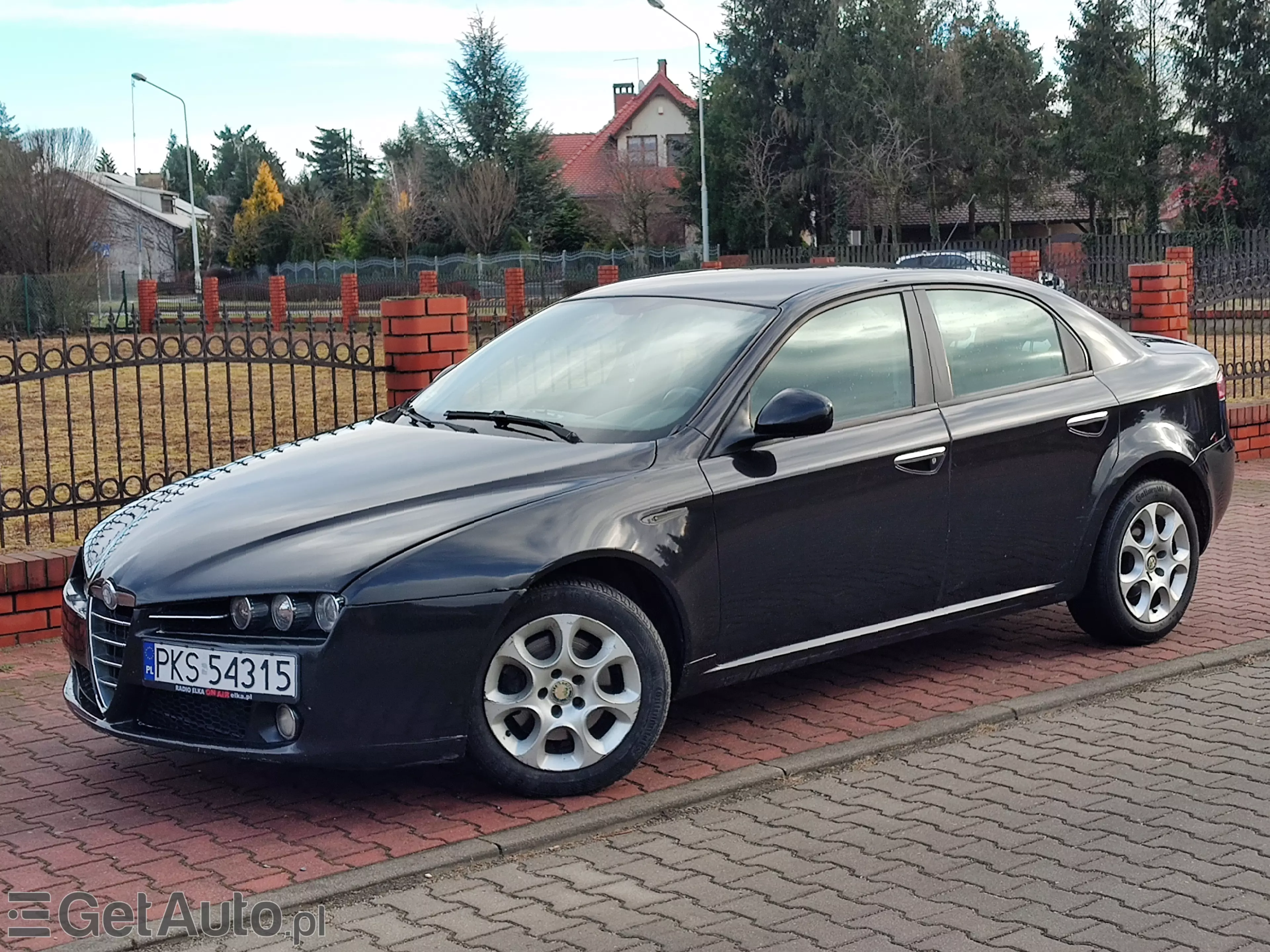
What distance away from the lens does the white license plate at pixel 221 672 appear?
436cm

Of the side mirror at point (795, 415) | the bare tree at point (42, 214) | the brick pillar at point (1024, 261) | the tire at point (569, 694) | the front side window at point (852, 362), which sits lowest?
the tire at point (569, 694)

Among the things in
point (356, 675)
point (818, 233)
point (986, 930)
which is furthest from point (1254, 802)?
point (818, 233)

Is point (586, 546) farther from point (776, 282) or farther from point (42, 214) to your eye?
point (42, 214)

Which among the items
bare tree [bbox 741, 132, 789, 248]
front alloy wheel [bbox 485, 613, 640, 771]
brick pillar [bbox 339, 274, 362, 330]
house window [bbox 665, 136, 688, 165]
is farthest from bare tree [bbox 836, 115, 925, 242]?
front alloy wheel [bbox 485, 613, 640, 771]

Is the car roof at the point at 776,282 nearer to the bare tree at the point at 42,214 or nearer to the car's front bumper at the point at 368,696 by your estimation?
the car's front bumper at the point at 368,696

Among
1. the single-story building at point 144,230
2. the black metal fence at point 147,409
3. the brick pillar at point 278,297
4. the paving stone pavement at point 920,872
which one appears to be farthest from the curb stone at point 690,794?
the single-story building at point 144,230

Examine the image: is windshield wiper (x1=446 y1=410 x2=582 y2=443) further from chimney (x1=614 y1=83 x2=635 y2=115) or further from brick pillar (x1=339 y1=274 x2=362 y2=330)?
chimney (x1=614 y1=83 x2=635 y2=115)

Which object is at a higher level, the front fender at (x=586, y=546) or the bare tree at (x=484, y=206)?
the bare tree at (x=484, y=206)

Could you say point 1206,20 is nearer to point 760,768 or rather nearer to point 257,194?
point 760,768

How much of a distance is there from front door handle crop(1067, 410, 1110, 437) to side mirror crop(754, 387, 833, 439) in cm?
147

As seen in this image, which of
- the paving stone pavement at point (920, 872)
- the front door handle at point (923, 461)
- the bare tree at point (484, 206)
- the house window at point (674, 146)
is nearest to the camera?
the paving stone pavement at point (920, 872)

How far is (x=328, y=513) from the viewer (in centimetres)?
467

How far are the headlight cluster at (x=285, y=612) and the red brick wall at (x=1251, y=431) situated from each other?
31.4ft

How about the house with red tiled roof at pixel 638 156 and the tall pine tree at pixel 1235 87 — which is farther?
the house with red tiled roof at pixel 638 156
